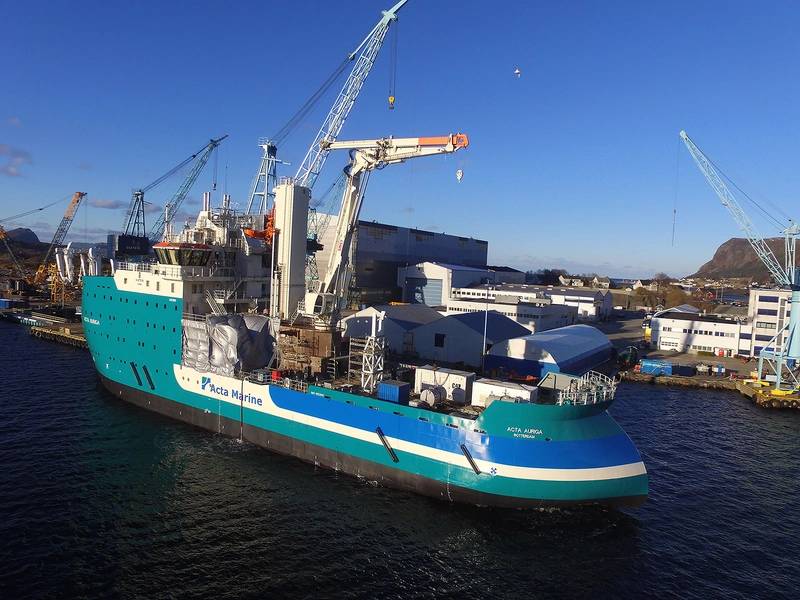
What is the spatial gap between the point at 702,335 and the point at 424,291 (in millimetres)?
34008

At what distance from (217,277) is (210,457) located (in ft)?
34.6

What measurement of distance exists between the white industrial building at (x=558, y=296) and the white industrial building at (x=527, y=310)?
1991 millimetres

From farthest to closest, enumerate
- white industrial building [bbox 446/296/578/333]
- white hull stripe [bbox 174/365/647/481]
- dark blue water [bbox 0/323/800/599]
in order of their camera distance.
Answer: white industrial building [bbox 446/296/578/333]
white hull stripe [bbox 174/365/647/481]
dark blue water [bbox 0/323/800/599]

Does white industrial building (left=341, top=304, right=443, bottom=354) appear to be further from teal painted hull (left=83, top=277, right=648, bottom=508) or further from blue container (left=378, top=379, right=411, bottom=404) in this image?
blue container (left=378, top=379, right=411, bottom=404)

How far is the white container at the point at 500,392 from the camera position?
20.0 metres

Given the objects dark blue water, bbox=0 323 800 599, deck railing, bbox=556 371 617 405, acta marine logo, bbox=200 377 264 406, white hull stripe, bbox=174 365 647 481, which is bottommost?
dark blue water, bbox=0 323 800 599

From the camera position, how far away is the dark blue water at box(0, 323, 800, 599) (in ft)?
49.2

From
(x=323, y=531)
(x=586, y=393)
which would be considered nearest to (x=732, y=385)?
(x=586, y=393)

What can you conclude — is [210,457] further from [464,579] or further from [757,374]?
[757,374]

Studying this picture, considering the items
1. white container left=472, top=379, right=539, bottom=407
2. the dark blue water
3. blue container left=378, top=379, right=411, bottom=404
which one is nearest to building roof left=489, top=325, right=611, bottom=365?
the dark blue water

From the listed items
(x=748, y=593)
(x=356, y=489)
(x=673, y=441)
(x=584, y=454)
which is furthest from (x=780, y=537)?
(x=356, y=489)

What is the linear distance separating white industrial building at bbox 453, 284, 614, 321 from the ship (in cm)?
3845

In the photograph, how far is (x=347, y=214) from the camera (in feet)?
92.1

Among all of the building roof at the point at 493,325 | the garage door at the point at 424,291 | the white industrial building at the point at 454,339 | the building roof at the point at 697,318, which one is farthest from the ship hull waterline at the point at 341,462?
the garage door at the point at 424,291
